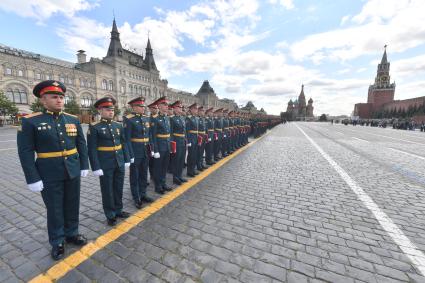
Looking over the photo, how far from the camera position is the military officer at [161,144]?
443cm

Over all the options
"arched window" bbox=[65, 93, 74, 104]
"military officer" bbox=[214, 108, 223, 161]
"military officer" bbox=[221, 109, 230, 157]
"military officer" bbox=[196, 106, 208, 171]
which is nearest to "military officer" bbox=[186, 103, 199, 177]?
"military officer" bbox=[196, 106, 208, 171]

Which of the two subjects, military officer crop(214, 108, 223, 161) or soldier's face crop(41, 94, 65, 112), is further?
military officer crop(214, 108, 223, 161)

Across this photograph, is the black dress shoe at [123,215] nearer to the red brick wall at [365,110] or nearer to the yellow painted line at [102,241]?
the yellow painted line at [102,241]

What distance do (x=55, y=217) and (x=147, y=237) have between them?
3.77 ft

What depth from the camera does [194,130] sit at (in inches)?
233

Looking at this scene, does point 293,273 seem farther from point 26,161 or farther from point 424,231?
point 26,161

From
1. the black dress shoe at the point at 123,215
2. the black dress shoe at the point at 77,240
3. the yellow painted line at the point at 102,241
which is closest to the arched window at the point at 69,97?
the yellow painted line at the point at 102,241

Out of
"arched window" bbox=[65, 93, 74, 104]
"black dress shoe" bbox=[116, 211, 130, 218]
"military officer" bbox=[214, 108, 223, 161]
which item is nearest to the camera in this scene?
"black dress shoe" bbox=[116, 211, 130, 218]

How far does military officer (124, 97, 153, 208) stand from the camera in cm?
376

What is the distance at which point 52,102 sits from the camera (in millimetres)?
2449

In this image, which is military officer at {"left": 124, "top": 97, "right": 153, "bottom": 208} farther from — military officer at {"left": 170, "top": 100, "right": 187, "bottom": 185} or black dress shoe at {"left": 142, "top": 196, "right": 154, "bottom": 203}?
military officer at {"left": 170, "top": 100, "right": 187, "bottom": 185}

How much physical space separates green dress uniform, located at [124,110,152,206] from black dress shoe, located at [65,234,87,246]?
3.59 feet

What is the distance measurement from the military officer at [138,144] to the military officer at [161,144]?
0.40m

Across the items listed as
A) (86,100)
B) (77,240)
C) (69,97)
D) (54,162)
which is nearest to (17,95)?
(69,97)
